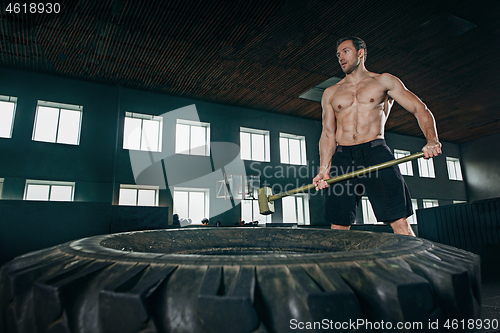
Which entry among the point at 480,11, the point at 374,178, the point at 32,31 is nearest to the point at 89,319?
the point at 374,178

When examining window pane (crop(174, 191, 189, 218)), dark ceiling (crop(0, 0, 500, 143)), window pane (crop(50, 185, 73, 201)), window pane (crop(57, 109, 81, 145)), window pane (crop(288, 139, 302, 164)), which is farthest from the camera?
window pane (crop(288, 139, 302, 164))

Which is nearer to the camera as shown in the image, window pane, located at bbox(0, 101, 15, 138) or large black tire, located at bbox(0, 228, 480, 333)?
large black tire, located at bbox(0, 228, 480, 333)

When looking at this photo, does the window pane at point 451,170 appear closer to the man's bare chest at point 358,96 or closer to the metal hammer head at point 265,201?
the man's bare chest at point 358,96

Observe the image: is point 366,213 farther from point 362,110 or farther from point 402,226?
point 402,226

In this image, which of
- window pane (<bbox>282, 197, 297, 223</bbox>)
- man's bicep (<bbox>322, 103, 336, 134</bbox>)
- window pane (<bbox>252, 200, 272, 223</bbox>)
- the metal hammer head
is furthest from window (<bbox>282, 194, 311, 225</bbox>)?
man's bicep (<bbox>322, 103, 336, 134</bbox>)

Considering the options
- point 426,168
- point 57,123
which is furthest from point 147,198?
point 426,168

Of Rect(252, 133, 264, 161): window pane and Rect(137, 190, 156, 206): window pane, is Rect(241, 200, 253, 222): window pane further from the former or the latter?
Rect(137, 190, 156, 206): window pane

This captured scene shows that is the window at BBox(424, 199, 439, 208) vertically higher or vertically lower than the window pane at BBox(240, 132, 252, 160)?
lower

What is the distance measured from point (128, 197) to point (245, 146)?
3.43 metres

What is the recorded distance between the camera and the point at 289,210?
319 inches

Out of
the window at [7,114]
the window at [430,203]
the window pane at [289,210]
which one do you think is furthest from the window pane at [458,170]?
the window at [7,114]

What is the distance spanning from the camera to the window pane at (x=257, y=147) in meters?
8.03

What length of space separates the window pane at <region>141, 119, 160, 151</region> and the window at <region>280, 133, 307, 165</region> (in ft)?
12.0

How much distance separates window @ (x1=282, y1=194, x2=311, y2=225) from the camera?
8039mm
